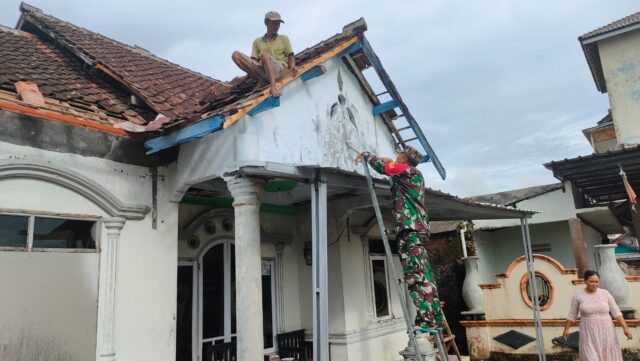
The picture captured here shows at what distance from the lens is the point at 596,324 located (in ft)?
18.5

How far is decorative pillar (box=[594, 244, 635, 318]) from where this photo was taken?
27.3 feet

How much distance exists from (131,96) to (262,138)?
78.6 inches

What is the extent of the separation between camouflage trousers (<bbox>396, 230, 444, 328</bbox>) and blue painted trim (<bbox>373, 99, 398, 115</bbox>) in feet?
13.2

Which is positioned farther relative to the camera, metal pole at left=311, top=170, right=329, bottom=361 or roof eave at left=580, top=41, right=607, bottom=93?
roof eave at left=580, top=41, right=607, bottom=93

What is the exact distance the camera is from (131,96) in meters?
5.91

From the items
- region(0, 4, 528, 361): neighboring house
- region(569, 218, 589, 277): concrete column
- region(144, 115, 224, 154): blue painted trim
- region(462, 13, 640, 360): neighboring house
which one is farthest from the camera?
region(569, 218, 589, 277): concrete column

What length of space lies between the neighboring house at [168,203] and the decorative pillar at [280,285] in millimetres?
34

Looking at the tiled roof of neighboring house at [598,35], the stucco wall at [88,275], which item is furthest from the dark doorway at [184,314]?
the tiled roof of neighboring house at [598,35]

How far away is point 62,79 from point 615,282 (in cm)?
956

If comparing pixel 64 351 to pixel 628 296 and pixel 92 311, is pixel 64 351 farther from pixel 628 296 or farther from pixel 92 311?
pixel 628 296

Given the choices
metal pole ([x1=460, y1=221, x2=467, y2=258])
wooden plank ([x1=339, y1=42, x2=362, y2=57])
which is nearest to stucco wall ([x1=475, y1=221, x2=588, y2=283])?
metal pole ([x1=460, y1=221, x2=467, y2=258])

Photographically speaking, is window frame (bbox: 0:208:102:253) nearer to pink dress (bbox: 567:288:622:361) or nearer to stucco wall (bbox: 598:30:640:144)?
pink dress (bbox: 567:288:622:361)

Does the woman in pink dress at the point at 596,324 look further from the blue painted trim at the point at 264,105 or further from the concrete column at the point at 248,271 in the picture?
the blue painted trim at the point at 264,105

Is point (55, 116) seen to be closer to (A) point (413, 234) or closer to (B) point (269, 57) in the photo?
(B) point (269, 57)
